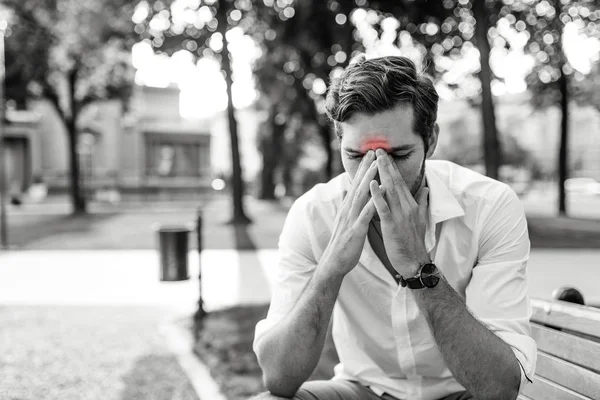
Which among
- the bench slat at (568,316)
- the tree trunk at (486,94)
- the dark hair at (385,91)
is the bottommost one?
the bench slat at (568,316)

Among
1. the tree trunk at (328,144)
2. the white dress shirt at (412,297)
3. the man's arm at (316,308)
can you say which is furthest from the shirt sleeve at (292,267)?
the tree trunk at (328,144)

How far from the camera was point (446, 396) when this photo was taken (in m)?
2.37

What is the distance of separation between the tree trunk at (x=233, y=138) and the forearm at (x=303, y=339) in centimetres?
1718

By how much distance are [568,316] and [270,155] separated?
114ft

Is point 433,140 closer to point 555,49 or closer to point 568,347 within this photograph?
point 568,347

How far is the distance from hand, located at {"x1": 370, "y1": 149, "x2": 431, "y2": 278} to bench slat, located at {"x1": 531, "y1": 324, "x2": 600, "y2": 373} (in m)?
0.66

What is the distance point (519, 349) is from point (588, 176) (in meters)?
94.7

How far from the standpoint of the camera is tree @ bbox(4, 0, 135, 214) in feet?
64.9

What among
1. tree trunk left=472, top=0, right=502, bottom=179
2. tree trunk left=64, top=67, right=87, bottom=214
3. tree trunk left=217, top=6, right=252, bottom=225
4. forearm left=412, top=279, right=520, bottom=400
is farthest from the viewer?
tree trunk left=64, top=67, right=87, bottom=214

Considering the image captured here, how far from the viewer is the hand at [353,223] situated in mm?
2229

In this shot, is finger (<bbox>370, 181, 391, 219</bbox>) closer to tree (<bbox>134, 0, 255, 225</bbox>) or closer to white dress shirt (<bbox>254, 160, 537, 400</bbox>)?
white dress shirt (<bbox>254, 160, 537, 400</bbox>)

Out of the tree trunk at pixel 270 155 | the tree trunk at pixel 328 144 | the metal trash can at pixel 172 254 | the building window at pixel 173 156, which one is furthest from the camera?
the building window at pixel 173 156

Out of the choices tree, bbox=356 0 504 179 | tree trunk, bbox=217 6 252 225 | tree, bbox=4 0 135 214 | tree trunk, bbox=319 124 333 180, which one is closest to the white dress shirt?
tree, bbox=356 0 504 179

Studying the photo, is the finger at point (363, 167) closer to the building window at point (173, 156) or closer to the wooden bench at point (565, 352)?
the wooden bench at point (565, 352)
